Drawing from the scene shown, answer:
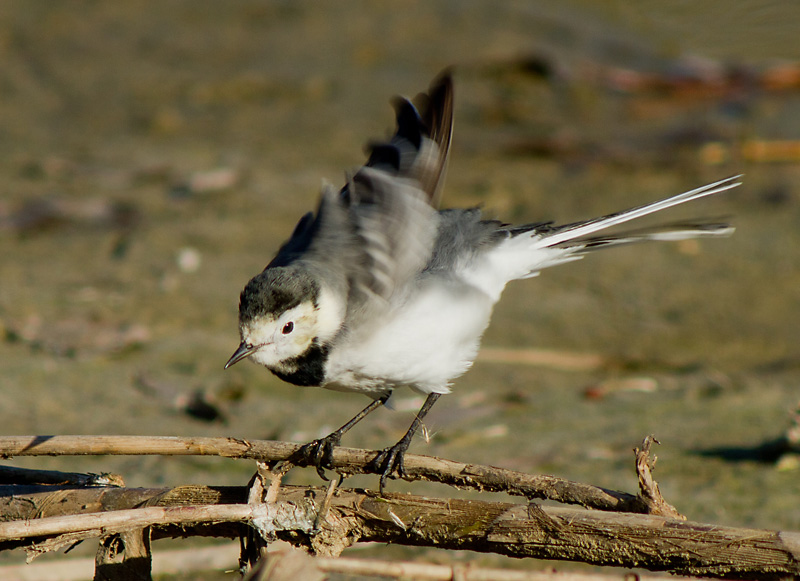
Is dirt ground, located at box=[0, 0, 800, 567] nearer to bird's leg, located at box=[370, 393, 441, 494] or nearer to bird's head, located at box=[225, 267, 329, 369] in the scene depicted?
bird's leg, located at box=[370, 393, 441, 494]

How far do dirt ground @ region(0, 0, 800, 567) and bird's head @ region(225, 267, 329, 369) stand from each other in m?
0.84

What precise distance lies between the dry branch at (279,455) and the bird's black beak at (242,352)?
1.90ft

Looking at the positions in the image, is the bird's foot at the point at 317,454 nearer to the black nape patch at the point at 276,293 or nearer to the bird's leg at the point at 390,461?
the bird's leg at the point at 390,461

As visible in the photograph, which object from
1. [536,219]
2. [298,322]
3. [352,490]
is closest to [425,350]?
[298,322]

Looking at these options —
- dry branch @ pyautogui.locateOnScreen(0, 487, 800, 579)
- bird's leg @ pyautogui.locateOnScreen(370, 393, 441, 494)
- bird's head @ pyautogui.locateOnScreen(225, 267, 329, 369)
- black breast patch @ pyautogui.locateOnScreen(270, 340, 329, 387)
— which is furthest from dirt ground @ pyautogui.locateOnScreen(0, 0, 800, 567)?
dry branch @ pyautogui.locateOnScreen(0, 487, 800, 579)

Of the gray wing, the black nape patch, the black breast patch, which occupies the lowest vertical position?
the black breast patch

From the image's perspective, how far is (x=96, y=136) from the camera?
Answer: 28.9 ft

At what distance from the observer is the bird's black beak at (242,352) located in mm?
3027

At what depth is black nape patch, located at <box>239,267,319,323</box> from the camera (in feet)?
9.72

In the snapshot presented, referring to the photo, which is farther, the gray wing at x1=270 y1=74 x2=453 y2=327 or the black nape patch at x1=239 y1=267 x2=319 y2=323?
the gray wing at x1=270 y1=74 x2=453 y2=327

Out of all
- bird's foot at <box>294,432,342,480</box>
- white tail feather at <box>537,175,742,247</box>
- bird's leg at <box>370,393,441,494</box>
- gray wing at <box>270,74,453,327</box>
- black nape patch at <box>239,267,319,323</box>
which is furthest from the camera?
white tail feather at <box>537,175,742,247</box>

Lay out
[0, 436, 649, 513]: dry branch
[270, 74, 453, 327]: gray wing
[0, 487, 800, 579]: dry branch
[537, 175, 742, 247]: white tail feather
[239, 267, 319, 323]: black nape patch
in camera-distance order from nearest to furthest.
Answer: [0, 487, 800, 579]: dry branch < [0, 436, 649, 513]: dry branch < [239, 267, 319, 323]: black nape patch < [270, 74, 453, 327]: gray wing < [537, 175, 742, 247]: white tail feather

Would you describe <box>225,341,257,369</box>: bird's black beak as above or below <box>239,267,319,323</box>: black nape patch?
below

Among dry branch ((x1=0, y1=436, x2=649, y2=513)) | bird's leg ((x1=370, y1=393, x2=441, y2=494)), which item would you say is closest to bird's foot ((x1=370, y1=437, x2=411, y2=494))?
bird's leg ((x1=370, y1=393, x2=441, y2=494))
